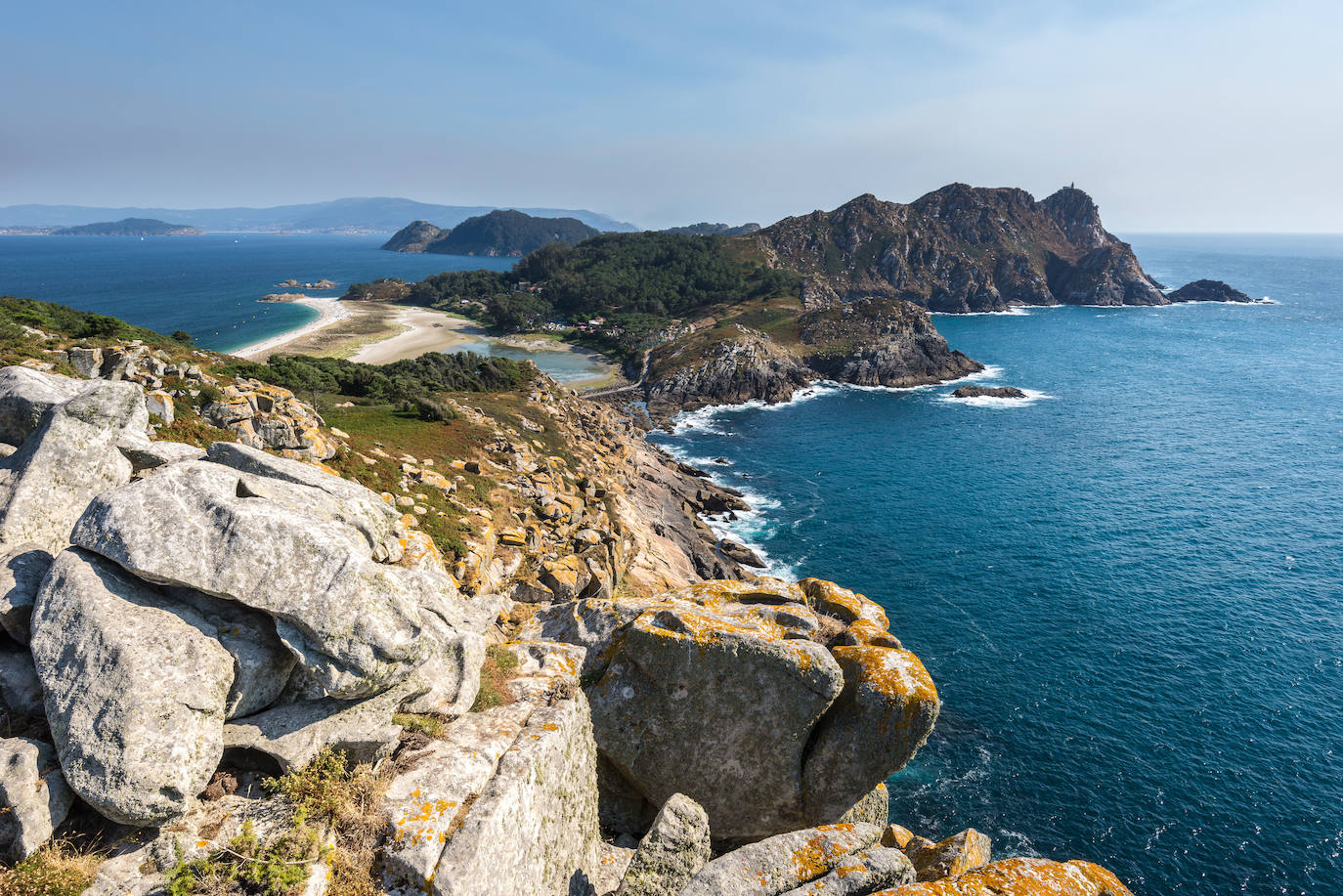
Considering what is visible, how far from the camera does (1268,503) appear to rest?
192 ft

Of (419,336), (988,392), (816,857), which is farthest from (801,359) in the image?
(816,857)

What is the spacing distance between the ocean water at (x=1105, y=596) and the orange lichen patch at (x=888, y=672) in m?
18.3

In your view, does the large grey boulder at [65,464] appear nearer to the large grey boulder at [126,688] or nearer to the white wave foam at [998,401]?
the large grey boulder at [126,688]

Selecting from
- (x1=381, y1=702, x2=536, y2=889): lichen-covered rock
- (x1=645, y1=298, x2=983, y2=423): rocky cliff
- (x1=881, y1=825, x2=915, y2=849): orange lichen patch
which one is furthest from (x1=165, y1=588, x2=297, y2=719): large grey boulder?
(x1=645, y1=298, x2=983, y2=423): rocky cliff

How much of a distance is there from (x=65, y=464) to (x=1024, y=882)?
57.7 ft

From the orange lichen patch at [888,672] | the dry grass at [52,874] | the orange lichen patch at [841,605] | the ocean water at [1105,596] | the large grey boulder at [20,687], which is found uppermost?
the large grey boulder at [20,687]

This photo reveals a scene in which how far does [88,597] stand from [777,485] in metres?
63.5

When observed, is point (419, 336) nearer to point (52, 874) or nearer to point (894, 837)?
point (894, 837)

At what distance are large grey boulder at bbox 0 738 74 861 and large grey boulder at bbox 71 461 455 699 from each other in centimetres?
237

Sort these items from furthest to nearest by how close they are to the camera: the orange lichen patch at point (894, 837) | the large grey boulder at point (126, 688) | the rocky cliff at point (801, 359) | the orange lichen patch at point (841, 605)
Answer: the rocky cliff at point (801, 359)
the orange lichen patch at point (841, 605)
the orange lichen patch at point (894, 837)
the large grey boulder at point (126, 688)

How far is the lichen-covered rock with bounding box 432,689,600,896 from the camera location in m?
8.39

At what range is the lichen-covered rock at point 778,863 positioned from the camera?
9062 mm

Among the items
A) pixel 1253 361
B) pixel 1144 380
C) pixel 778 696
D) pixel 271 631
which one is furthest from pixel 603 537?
Result: pixel 1253 361

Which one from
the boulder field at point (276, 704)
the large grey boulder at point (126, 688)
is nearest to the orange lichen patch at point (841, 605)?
the boulder field at point (276, 704)
